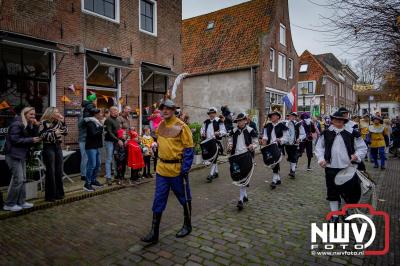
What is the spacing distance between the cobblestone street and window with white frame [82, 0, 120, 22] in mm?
6816

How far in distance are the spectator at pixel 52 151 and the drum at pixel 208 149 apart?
3.67m

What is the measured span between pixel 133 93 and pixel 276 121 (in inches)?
244

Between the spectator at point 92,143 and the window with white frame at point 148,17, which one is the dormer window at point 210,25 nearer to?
the window with white frame at point 148,17

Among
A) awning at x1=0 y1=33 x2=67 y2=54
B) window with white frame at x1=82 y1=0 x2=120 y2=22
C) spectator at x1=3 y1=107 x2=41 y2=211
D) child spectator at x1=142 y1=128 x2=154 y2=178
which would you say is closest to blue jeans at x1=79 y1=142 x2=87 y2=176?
child spectator at x1=142 y1=128 x2=154 y2=178

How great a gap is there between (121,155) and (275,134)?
4.13m

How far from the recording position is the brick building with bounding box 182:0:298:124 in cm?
2033

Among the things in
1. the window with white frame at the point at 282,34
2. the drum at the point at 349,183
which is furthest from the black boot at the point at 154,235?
the window with white frame at the point at 282,34

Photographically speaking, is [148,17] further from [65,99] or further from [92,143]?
[92,143]

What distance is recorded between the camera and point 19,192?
Answer: 5.65 metres

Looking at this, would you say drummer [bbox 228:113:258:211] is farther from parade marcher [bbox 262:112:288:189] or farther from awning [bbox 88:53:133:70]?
awning [bbox 88:53:133:70]

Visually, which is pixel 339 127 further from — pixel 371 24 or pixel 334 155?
pixel 371 24

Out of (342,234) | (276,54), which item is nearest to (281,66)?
(276,54)

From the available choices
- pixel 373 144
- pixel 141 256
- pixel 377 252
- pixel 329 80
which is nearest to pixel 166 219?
pixel 141 256

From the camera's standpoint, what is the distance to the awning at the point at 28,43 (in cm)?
758
